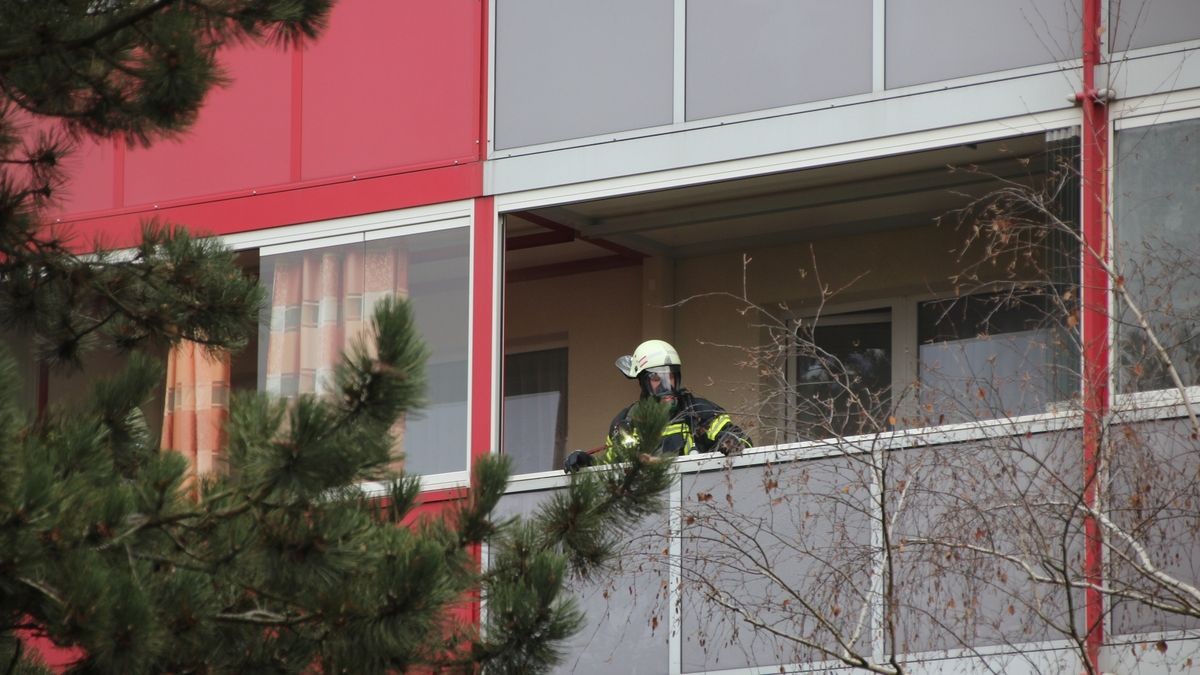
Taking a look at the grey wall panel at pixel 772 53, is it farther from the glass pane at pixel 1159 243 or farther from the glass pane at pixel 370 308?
the glass pane at pixel 370 308

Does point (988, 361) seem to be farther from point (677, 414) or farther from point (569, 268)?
point (569, 268)

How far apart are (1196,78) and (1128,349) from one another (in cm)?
138

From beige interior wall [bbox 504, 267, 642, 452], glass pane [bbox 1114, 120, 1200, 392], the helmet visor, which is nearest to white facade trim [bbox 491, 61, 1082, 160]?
glass pane [bbox 1114, 120, 1200, 392]

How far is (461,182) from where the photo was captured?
42.0 ft

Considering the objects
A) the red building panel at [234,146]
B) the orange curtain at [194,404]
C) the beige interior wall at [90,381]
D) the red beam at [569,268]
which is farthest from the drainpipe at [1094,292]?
the orange curtain at [194,404]

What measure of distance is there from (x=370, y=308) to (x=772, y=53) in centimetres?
259

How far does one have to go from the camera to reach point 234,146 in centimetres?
1362

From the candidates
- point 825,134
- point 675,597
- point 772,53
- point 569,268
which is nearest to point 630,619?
point 675,597

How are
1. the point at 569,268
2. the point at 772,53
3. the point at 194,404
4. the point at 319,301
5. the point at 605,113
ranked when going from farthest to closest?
the point at 569,268 → the point at 194,404 → the point at 319,301 → the point at 605,113 → the point at 772,53

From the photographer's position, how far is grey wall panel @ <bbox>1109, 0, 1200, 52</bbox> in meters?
10.9

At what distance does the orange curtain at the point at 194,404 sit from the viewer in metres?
13.6

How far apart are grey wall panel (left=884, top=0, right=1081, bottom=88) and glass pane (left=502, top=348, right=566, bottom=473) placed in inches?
158

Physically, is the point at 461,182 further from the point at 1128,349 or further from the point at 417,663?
the point at 417,663

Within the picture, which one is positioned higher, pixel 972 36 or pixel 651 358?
pixel 972 36
